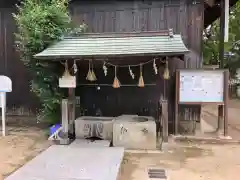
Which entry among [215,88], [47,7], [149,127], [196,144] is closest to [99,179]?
[149,127]

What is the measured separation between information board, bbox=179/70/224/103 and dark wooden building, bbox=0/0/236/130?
608 mm

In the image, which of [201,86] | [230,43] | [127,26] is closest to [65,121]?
[127,26]

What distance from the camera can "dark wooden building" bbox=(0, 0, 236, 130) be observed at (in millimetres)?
7191

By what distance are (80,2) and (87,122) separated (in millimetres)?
3634

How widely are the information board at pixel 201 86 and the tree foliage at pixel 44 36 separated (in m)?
3.20

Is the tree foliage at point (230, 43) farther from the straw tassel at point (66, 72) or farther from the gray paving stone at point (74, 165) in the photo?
the gray paving stone at point (74, 165)

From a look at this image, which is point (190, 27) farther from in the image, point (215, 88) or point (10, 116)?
point (10, 116)

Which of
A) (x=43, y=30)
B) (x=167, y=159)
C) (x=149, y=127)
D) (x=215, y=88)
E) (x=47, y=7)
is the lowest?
(x=167, y=159)

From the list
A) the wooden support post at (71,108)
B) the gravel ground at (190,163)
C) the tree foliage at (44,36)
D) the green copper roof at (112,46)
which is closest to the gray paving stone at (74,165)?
the gravel ground at (190,163)

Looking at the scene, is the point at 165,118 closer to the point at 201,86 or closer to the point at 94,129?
the point at 201,86

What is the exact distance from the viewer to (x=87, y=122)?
6367mm

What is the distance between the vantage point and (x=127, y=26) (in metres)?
7.49

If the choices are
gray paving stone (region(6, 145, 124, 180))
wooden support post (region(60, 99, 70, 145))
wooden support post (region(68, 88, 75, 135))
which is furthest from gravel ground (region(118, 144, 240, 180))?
wooden support post (region(68, 88, 75, 135))

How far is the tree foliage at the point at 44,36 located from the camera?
6465 millimetres
